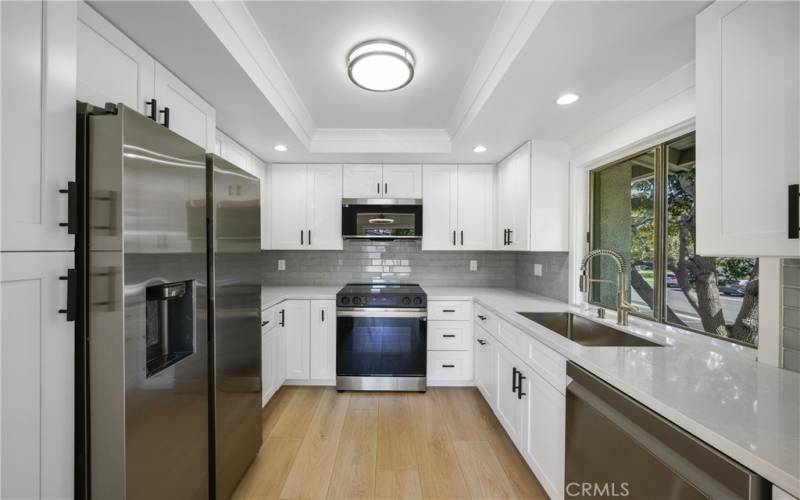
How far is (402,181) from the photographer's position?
3.19 meters

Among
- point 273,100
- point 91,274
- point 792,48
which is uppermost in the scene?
point 273,100

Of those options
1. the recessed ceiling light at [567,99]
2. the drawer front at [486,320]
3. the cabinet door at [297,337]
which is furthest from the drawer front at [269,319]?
the recessed ceiling light at [567,99]

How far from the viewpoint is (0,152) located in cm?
71

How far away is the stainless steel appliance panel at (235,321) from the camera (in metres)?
1.46

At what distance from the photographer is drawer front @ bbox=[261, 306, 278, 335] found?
2.31 metres

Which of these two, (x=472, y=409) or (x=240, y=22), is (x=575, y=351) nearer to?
(x=472, y=409)

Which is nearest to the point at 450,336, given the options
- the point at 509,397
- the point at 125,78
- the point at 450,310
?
the point at 450,310

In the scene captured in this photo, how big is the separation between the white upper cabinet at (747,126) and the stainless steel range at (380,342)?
6.75 feet

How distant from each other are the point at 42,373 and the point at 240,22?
1471 millimetres

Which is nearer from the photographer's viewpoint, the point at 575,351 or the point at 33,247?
the point at 33,247

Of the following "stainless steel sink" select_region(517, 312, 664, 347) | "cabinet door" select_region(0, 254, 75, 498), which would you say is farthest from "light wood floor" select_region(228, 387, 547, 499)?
"cabinet door" select_region(0, 254, 75, 498)

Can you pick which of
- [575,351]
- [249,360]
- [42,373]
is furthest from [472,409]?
[42,373]

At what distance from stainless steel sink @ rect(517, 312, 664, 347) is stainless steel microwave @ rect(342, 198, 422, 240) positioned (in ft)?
4.61

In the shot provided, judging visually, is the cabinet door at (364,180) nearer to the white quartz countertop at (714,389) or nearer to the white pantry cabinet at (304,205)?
the white pantry cabinet at (304,205)
